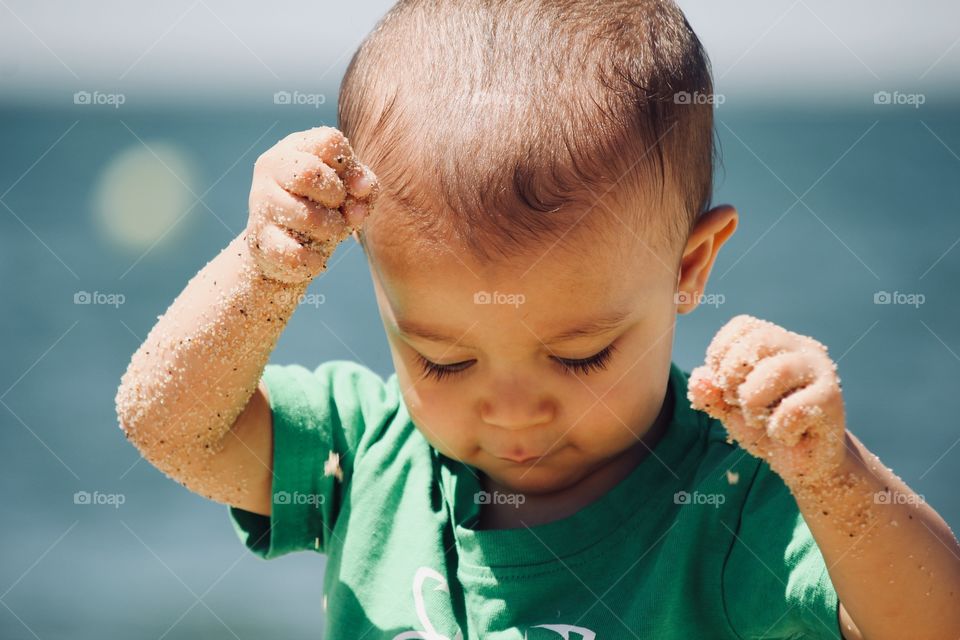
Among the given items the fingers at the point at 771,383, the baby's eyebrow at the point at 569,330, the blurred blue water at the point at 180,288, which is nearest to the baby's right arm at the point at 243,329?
the baby's eyebrow at the point at 569,330

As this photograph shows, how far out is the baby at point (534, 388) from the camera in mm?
788

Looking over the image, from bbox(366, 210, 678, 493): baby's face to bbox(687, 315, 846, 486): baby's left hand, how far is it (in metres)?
0.16

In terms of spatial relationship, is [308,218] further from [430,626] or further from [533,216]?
[430,626]

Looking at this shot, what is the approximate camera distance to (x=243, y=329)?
98 cm

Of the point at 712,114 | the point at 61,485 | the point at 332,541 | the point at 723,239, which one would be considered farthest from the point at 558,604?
the point at 61,485

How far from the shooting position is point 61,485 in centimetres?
198

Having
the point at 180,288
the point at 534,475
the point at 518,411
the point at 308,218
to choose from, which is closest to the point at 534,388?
the point at 518,411

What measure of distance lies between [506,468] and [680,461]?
18 cm

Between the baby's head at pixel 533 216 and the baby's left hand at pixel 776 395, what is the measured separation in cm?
17

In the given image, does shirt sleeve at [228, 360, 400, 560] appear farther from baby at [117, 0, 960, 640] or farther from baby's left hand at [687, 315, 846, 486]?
baby's left hand at [687, 315, 846, 486]

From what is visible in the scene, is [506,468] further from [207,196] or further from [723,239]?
[207,196]

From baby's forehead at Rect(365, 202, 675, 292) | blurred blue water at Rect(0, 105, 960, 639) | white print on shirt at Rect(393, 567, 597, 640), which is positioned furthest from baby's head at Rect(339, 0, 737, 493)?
blurred blue water at Rect(0, 105, 960, 639)

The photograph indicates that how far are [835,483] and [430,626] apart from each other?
44 centimetres

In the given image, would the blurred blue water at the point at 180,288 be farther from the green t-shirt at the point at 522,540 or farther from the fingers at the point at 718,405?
the fingers at the point at 718,405
